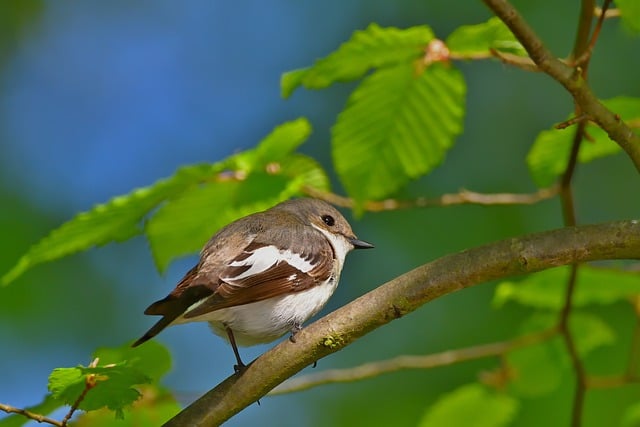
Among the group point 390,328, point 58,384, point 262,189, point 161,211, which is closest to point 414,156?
point 262,189

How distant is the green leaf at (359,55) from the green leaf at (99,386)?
0.84 meters

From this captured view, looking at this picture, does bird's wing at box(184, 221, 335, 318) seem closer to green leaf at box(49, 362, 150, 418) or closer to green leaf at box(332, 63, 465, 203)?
green leaf at box(332, 63, 465, 203)

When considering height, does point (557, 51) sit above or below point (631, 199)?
above

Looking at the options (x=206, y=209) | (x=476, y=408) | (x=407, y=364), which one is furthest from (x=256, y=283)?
(x=476, y=408)

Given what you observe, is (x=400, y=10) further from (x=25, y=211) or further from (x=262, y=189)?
(x=262, y=189)

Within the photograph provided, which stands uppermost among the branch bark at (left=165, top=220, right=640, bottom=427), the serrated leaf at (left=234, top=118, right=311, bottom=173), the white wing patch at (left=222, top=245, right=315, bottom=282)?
the serrated leaf at (left=234, top=118, right=311, bottom=173)

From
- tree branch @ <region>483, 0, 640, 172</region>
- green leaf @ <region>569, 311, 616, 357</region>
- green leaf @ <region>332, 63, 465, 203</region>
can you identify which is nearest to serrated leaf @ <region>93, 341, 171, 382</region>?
green leaf @ <region>332, 63, 465, 203</region>

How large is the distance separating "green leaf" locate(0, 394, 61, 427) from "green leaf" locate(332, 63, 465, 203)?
94 centimetres

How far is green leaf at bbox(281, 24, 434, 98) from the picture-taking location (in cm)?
215

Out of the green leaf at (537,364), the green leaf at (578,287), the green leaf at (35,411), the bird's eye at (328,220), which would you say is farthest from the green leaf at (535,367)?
the green leaf at (35,411)

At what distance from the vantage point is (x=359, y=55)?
7.12ft

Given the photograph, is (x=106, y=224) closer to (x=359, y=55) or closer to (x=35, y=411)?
(x=35, y=411)

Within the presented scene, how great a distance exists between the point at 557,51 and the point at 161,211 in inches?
144

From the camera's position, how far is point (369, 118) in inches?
96.5
